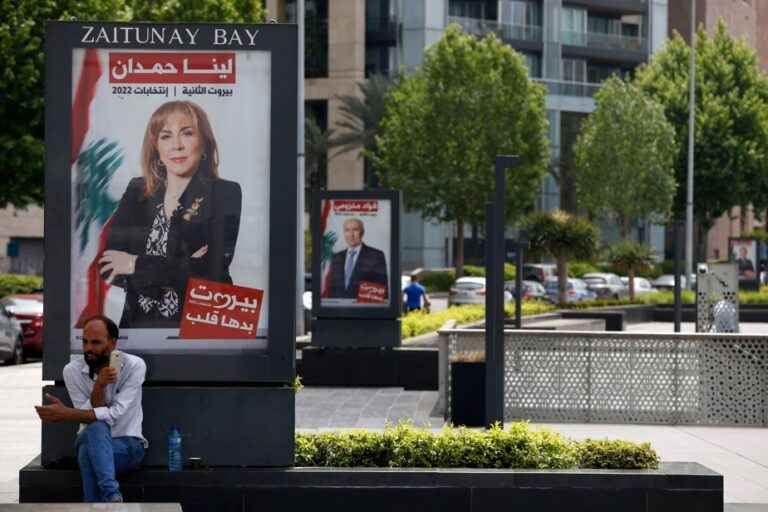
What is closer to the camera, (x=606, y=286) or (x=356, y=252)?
(x=356, y=252)

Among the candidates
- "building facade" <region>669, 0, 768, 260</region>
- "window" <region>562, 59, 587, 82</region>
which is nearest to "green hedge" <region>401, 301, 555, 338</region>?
"window" <region>562, 59, 587, 82</region>

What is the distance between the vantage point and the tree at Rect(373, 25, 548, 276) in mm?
71062

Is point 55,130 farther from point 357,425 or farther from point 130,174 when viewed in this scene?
point 357,425

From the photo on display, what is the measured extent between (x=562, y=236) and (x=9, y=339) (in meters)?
21.6

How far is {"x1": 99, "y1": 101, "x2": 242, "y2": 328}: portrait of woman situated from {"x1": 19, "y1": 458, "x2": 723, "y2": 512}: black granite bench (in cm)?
101

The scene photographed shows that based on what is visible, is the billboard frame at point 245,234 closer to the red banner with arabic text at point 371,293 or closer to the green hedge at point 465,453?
the green hedge at point 465,453

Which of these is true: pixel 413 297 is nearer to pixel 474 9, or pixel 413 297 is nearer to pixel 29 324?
pixel 29 324

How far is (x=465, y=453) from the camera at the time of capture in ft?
34.9

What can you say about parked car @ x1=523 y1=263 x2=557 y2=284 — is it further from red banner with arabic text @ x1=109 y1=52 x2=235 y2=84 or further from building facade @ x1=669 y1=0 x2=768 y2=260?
red banner with arabic text @ x1=109 y1=52 x2=235 y2=84

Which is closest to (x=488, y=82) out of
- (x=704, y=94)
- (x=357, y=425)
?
(x=704, y=94)

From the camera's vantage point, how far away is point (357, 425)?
60.8ft

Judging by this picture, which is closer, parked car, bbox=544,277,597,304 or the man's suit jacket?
the man's suit jacket

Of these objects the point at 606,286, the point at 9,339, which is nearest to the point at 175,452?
the point at 9,339

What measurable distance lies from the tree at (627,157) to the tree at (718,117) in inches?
186
